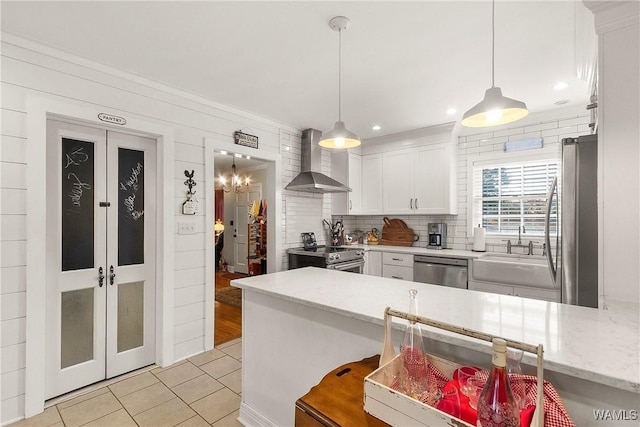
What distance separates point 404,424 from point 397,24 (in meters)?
2.20

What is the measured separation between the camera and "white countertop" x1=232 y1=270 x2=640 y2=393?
900 mm

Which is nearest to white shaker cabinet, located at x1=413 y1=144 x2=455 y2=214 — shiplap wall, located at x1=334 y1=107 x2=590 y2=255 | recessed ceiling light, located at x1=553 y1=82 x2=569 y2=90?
shiplap wall, located at x1=334 y1=107 x2=590 y2=255

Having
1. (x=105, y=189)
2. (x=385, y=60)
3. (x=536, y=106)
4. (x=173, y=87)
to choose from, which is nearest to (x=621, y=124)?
(x=385, y=60)

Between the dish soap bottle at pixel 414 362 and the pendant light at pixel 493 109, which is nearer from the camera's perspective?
the dish soap bottle at pixel 414 362

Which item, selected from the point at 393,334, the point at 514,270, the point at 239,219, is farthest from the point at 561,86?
the point at 239,219

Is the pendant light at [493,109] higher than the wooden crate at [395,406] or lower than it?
higher

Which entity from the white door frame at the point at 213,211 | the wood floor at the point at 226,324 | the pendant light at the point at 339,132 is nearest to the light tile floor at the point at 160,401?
the white door frame at the point at 213,211

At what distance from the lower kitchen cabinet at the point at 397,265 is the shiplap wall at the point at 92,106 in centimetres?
233

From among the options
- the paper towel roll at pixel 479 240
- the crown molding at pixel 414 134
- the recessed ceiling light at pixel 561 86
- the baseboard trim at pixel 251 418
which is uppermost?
the recessed ceiling light at pixel 561 86

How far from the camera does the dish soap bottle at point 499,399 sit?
75cm

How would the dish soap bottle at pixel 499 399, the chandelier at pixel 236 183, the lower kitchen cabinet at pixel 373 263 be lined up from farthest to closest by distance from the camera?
the chandelier at pixel 236 183 → the lower kitchen cabinet at pixel 373 263 → the dish soap bottle at pixel 499 399

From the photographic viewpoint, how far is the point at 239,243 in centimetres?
726

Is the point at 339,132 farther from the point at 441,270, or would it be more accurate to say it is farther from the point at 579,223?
the point at 441,270

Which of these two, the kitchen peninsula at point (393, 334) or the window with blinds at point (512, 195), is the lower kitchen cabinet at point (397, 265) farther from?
the kitchen peninsula at point (393, 334)
